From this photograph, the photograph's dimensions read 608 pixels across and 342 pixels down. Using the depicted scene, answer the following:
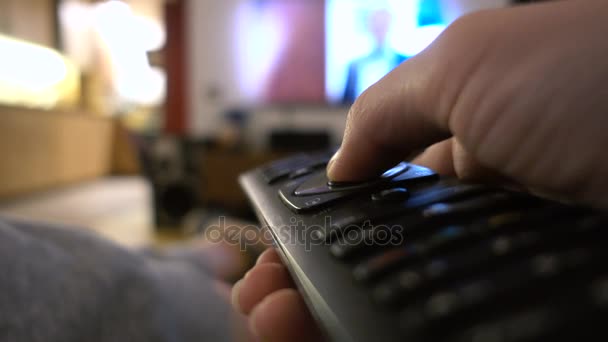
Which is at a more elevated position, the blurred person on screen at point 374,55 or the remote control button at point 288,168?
the blurred person on screen at point 374,55

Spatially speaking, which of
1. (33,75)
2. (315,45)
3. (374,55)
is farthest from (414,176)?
(33,75)

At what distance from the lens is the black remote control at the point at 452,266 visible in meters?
0.10

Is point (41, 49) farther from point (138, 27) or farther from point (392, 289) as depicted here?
point (392, 289)

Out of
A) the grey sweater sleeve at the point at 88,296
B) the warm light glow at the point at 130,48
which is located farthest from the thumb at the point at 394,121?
the warm light glow at the point at 130,48

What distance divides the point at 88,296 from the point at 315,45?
1.27 metres

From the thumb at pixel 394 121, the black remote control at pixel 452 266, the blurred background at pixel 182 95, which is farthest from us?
the blurred background at pixel 182 95

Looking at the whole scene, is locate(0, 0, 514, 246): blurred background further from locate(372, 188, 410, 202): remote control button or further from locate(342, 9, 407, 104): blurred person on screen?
locate(372, 188, 410, 202): remote control button

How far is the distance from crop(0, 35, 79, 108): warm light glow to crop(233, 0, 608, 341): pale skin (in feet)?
7.27

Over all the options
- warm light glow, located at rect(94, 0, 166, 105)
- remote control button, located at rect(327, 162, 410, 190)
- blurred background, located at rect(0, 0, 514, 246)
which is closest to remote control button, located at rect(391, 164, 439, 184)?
remote control button, located at rect(327, 162, 410, 190)

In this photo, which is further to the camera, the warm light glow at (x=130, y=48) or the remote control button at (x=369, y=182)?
the warm light glow at (x=130, y=48)

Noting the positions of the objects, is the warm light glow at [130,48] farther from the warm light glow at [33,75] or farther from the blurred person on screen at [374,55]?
the blurred person on screen at [374,55]

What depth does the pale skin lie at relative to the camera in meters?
0.16

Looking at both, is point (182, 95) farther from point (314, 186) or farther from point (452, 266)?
point (452, 266)

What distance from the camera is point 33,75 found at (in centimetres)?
228
